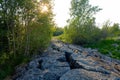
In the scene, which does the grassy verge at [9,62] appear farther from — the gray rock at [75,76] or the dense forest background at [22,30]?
the gray rock at [75,76]

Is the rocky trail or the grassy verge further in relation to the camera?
the grassy verge

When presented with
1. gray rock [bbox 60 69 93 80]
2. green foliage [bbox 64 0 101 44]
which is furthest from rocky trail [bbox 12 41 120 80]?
green foliage [bbox 64 0 101 44]

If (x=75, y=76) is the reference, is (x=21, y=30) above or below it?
above

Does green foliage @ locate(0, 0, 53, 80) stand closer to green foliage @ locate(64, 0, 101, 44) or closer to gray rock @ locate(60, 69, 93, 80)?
gray rock @ locate(60, 69, 93, 80)

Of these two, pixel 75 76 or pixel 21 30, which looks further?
pixel 21 30

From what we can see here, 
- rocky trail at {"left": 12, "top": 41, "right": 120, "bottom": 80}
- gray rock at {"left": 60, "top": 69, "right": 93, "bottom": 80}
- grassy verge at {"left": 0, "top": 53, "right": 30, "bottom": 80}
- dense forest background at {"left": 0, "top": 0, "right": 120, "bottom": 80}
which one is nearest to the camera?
gray rock at {"left": 60, "top": 69, "right": 93, "bottom": 80}

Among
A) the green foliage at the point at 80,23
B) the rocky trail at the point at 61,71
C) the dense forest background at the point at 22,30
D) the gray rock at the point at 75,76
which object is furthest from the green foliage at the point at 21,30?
the green foliage at the point at 80,23

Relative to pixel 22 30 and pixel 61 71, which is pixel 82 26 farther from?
pixel 61 71

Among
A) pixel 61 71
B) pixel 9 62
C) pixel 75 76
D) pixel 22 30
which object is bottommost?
pixel 9 62

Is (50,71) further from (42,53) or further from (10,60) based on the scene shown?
(42,53)

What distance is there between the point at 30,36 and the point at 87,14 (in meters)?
27.7

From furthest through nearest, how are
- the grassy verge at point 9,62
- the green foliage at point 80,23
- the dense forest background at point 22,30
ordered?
the green foliage at point 80,23, the dense forest background at point 22,30, the grassy verge at point 9,62

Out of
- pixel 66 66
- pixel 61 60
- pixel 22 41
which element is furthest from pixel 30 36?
pixel 66 66

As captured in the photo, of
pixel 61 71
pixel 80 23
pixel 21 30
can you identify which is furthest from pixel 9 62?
pixel 80 23
